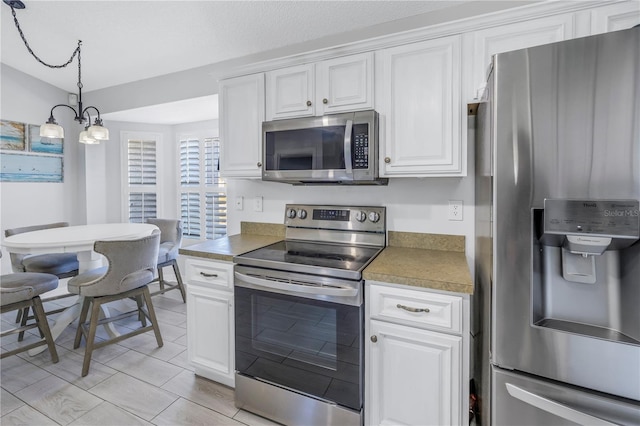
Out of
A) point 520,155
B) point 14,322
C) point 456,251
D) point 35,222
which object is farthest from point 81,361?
point 520,155

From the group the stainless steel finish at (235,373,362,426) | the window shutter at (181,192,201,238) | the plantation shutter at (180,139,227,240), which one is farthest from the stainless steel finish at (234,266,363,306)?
the window shutter at (181,192,201,238)

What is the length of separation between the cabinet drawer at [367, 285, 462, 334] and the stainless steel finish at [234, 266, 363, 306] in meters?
0.09

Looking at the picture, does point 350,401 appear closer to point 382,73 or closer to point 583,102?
point 583,102

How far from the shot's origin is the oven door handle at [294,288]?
146cm

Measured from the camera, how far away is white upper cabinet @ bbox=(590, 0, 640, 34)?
1.34m

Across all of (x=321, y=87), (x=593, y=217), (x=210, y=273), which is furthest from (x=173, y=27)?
(x=593, y=217)

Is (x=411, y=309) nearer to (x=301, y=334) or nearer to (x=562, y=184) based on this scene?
(x=301, y=334)

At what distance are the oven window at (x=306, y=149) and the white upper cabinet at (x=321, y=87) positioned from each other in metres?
0.17

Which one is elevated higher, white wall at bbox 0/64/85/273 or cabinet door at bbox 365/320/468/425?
white wall at bbox 0/64/85/273

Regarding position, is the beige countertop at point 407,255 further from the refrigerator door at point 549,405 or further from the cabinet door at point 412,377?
the refrigerator door at point 549,405

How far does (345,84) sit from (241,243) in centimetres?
126

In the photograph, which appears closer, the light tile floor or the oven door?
the oven door

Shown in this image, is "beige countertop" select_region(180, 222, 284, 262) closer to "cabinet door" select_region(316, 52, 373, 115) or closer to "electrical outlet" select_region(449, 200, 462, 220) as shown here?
"cabinet door" select_region(316, 52, 373, 115)

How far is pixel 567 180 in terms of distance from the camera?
96 cm
